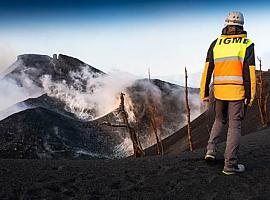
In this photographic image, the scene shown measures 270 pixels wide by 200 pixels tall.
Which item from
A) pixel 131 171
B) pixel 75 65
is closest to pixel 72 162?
pixel 131 171

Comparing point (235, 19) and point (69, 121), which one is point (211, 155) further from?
point (69, 121)

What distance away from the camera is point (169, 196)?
259 inches

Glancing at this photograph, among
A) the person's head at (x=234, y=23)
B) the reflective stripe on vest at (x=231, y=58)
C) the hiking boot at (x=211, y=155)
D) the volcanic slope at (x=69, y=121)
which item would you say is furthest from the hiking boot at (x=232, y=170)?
the volcanic slope at (x=69, y=121)

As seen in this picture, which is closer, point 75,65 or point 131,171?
point 131,171

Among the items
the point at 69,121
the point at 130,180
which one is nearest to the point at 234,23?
the point at 130,180

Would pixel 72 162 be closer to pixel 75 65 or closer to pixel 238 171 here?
pixel 238 171

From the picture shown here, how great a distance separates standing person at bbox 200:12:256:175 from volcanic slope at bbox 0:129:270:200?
47 centimetres

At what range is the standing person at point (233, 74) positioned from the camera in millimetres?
7160

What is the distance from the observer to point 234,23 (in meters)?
7.20

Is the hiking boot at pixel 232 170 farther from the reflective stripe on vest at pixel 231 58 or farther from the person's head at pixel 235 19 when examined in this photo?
the person's head at pixel 235 19

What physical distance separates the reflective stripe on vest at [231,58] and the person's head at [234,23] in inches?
3.3

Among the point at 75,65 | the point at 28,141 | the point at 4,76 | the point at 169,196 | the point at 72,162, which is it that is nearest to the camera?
the point at 169,196

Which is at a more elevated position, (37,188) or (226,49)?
(226,49)

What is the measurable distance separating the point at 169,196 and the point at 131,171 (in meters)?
1.31
